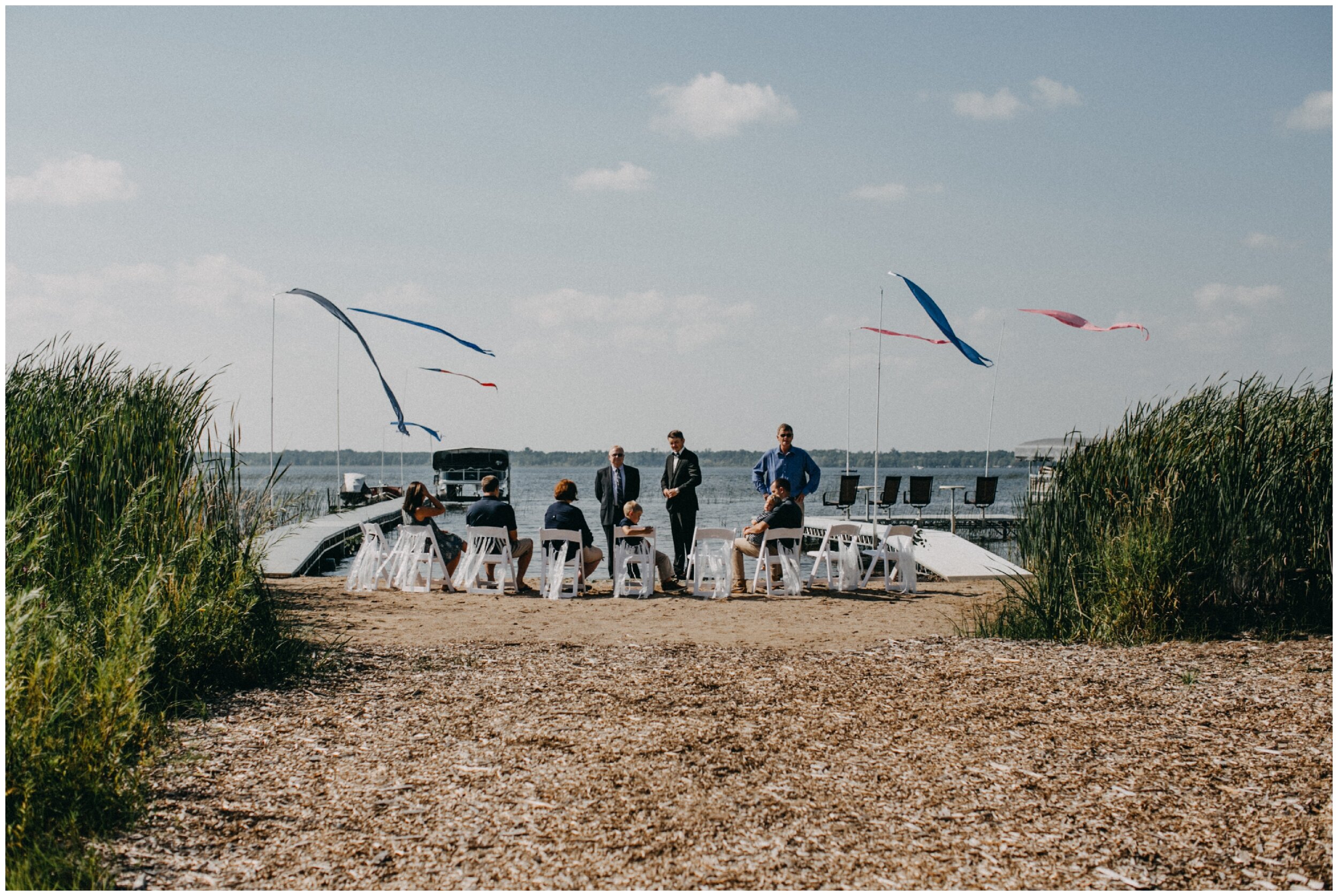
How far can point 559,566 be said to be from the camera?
31.1 ft

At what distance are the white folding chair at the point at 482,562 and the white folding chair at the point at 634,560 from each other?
1.06 m

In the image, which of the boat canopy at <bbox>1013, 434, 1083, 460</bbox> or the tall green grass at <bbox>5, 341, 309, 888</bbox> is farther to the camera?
the boat canopy at <bbox>1013, 434, 1083, 460</bbox>

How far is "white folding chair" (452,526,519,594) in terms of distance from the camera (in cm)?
987

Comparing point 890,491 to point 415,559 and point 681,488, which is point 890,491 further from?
point 415,559

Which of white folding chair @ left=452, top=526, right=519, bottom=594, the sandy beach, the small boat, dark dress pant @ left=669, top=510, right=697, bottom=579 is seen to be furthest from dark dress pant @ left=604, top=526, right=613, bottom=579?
the small boat

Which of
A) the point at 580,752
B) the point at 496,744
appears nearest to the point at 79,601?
the point at 496,744

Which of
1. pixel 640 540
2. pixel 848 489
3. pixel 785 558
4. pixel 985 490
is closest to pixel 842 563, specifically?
pixel 785 558

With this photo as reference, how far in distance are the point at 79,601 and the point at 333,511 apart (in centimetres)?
1960

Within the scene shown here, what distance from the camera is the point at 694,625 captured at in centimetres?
789

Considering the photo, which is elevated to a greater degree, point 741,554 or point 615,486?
point 615,486

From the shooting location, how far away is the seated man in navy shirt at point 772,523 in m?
9.67

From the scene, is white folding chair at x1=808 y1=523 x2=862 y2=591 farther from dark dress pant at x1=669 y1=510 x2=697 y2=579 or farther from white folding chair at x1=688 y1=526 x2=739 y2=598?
dark dress pant at x1=669 y1=510 x2=697 y2=579

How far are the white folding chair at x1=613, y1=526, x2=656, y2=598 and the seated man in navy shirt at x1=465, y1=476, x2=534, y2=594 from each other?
2.98ft

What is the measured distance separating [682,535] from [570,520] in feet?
4.89
